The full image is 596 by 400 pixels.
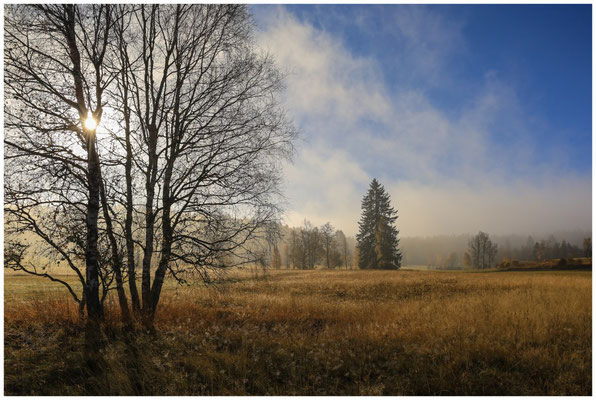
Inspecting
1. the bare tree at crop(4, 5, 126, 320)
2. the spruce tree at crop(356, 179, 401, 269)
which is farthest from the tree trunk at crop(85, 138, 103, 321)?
the spruce tree at crop(356, 179, 401, 269)

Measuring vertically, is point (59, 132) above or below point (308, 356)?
above

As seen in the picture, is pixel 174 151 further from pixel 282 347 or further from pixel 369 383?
pixel 369 383

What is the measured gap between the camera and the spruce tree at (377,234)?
45938 millimetres

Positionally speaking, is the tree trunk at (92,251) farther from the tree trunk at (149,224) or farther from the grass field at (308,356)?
the tree trunk at (149,224)

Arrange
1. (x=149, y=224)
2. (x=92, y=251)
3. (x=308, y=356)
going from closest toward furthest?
(x=308, y=356) < (x=92, y=251) < (x=149, y=224)

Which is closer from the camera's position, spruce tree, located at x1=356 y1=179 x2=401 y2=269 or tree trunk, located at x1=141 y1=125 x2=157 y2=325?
tree trunk, located at x1=141 y1=125 x2=157 y2=325

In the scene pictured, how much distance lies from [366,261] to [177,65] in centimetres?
4529

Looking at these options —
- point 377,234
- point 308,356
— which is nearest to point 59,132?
point 308,356

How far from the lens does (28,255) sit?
19.7ft

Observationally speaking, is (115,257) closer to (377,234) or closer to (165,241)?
(165,241)

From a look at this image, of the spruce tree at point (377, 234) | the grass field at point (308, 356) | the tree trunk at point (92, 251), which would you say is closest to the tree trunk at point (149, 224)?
the grass field at point (308, 356)

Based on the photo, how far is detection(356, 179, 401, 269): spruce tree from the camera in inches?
1809

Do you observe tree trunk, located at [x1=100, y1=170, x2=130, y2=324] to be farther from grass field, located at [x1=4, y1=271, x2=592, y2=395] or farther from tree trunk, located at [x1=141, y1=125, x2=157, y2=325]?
tree trunk, located at [x1=141, y1=125, x2=157, y2=325]

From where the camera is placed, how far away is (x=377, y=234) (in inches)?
1833
